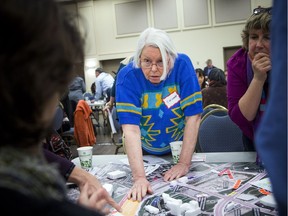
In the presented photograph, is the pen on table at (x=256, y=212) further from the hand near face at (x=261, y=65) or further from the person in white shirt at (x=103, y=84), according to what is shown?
the person in white shirt at (x=103, y=84)

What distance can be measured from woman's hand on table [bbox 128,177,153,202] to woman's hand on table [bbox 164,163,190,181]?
0.42 ft

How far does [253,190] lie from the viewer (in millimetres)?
1263

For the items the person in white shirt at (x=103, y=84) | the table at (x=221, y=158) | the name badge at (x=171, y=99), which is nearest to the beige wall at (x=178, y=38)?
the person in white shirt at (x=103, y=84)

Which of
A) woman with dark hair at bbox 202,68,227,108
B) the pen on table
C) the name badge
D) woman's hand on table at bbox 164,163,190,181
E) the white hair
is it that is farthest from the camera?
woman with dark hair at bbox 202,68,227,108

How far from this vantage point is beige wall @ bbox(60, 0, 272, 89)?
468 inches

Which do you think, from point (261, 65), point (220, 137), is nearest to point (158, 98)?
point (261, 65)

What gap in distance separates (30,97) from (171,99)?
1356mm

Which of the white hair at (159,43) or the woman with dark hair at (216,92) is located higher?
the white hair at (159,43)

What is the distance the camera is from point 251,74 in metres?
1.66

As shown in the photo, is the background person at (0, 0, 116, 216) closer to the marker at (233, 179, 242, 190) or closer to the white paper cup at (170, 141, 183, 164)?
the marker at (233, 179, 242, 190)

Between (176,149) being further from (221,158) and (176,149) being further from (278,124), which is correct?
(278,124)

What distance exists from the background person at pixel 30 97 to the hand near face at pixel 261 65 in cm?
121

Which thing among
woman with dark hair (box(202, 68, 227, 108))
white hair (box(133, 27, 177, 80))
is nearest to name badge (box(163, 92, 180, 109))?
white hair (box(133, 27, 177, 80))

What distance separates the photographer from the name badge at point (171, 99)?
1757mm
